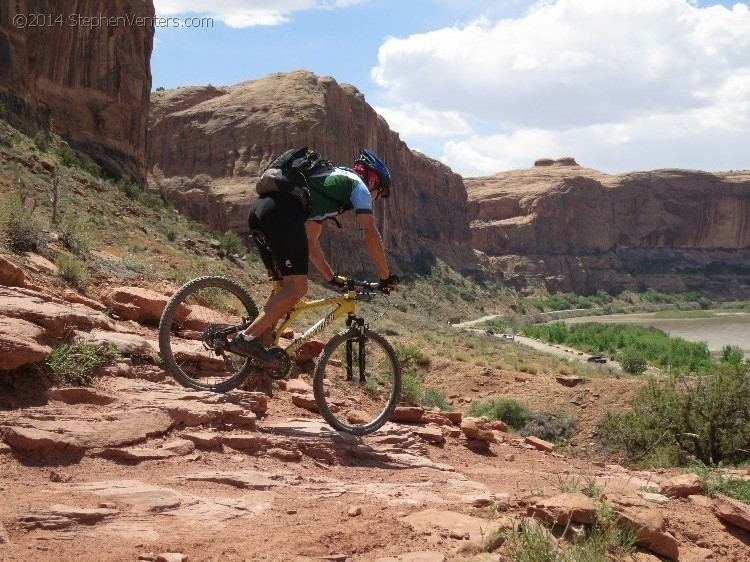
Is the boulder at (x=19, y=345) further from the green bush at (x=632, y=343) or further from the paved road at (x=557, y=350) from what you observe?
the paved road at (x=557, y=350)

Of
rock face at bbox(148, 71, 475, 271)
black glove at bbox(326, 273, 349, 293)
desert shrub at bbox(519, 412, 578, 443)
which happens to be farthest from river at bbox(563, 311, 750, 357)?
black glove at bbox(326, 273, 349, 293)

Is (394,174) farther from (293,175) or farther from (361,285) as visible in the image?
(293,175)

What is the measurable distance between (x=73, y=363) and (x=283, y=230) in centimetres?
172

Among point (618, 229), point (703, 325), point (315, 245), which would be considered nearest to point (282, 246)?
point (315, 245)

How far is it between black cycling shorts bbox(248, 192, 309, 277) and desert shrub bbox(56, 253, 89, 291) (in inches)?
136

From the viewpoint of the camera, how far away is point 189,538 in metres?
3.50

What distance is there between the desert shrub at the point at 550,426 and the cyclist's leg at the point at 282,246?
1283cm

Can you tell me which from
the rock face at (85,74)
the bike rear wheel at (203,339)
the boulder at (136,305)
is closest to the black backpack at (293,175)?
the bike rear wheel at (203,339)

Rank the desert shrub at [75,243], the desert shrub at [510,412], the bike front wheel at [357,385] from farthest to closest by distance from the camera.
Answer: the desert shrub at [510,412], the desert shrub at [75,243], the bike front wheel at [357,385]

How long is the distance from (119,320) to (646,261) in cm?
12328

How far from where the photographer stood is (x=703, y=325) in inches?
3401

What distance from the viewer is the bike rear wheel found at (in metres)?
5.85

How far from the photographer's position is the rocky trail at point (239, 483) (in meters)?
3.55

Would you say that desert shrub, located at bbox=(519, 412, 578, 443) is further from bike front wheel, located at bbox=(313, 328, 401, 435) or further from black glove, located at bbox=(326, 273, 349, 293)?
black glove, located at bbox=(326, 273, 349, 293)
